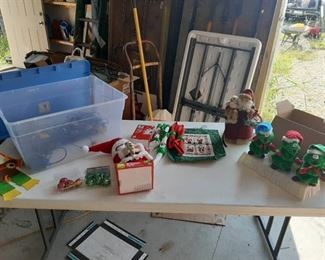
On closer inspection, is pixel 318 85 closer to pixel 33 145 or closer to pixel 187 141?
pixel 187 141

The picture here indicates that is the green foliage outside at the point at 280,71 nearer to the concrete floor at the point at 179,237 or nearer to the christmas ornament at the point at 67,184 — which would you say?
the concrete floor at the point at 179,237

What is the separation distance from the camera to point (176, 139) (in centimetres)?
101

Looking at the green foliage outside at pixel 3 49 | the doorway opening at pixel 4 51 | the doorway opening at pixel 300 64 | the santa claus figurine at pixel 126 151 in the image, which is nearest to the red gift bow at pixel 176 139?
the santa claus figurine at pixel 126 151

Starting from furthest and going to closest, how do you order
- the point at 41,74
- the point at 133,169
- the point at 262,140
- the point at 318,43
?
the point at 318,43 → the point at 41,74 → the point at 262,140 → the point at 133,169

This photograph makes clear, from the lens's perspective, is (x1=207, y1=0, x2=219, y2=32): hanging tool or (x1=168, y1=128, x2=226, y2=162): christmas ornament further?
(x1=207, y1=0, x2=219, y2=32): hanging tool

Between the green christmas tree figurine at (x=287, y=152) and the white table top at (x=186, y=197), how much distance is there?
7cm

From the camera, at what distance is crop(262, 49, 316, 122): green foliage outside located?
2.28 meters

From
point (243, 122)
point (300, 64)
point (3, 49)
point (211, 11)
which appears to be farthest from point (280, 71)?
point (3, 49)

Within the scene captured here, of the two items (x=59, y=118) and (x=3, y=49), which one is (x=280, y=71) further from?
(x=3, y=49)

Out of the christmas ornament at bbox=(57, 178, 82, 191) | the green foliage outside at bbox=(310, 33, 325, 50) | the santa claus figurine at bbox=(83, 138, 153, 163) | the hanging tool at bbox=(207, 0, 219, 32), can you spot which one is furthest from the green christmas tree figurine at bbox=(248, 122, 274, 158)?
the green foliage outside at bbox=(310, 33, 325, 50)

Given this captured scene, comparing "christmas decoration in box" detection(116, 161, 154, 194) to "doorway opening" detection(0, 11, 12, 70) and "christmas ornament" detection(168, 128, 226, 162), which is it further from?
"doorway opening" detection(0, 11, 12, 70)

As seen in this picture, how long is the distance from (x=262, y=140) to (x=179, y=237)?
78cm

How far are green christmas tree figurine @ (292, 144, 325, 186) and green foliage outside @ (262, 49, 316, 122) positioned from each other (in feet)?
4.90

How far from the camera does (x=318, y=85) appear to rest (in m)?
2.41
